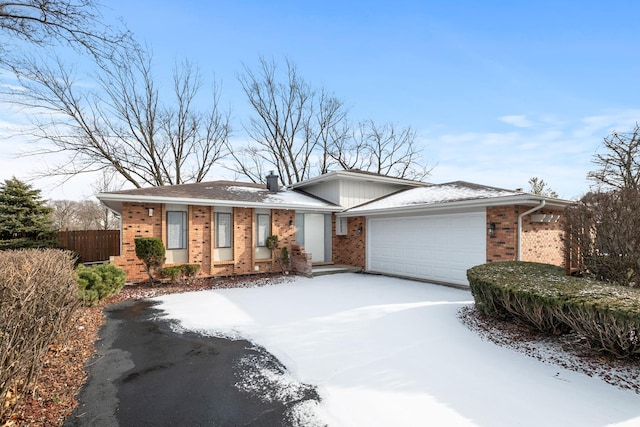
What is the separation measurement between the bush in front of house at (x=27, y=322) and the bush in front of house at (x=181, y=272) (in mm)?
5547

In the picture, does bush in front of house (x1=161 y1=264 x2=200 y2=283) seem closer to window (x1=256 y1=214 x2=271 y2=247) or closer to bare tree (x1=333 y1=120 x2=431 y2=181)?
window (x1=256 y1=214 x2=271 y2=247)

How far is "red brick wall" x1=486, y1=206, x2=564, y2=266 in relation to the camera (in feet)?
27.9

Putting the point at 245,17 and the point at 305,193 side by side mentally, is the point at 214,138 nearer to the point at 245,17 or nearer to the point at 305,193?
the point at 305,193

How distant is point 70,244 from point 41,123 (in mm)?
6976

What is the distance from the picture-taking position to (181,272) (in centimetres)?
1018

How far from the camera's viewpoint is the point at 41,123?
16875 mm

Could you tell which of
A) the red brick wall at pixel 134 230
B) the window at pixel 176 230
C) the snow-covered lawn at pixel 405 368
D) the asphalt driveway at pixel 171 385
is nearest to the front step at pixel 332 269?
the snow-covered lawn at pixel 405 368

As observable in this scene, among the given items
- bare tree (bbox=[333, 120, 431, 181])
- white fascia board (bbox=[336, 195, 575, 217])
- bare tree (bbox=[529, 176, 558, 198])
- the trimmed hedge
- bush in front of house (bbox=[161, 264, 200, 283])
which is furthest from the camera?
bare tree (bbox=[333, 120, 431, 181])

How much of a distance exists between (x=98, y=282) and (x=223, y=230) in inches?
174

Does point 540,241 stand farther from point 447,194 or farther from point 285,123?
point 285,123

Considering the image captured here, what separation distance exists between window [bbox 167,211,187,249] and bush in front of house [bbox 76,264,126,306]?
2386 millimetres

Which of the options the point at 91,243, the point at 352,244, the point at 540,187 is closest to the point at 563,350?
the point at 352,244

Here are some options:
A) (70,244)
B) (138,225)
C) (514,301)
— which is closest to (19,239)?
(70,244)

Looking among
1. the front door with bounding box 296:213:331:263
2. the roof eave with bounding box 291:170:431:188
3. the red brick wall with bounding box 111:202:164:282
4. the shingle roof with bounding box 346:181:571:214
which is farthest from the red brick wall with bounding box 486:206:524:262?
the red brick wall with bounding box 111:202:164:282
